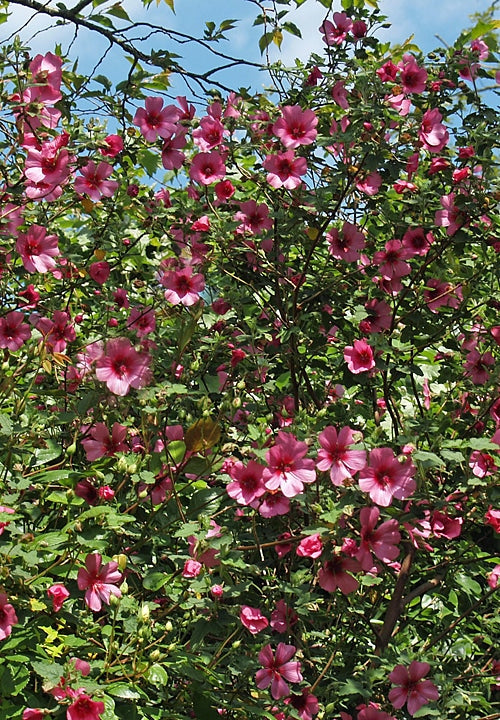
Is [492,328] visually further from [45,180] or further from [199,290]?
[45,180]

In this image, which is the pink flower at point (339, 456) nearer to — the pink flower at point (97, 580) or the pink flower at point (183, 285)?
the pink flower at point (97, 580)

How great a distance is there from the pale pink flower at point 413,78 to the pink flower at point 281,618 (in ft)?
4.57

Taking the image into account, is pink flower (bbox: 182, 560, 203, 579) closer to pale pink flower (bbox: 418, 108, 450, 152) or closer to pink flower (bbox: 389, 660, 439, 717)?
pink flower (bbox: 389, 660, 439, 717)

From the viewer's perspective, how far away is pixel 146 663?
69.7 inches

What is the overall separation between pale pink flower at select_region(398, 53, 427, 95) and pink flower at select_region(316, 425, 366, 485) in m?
1.08

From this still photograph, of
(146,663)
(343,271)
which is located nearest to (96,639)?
(146,663)

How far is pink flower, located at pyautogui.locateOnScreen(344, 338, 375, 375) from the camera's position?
226 cm

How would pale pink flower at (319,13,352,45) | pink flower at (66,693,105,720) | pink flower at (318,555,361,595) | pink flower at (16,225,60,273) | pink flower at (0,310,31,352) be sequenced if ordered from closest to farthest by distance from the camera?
pink flower at (66,693,105,720), pink flower at (318,555,361,595), pink flower at (16,225,60,273), pink flower at (0,310,31,352), pale pink flower at (319,13,352,45)

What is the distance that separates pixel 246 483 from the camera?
1.92 meters

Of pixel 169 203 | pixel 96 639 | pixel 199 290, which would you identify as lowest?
pixel 96 639

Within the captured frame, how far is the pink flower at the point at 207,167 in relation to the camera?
2361 mm

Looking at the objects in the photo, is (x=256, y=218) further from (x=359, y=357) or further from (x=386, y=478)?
(x=386, y=478)

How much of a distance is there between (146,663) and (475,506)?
0.86 m

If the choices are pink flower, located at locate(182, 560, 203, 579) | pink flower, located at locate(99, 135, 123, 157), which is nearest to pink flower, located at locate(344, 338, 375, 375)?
pink flower, located at locate(182, 560, 203, 579)
